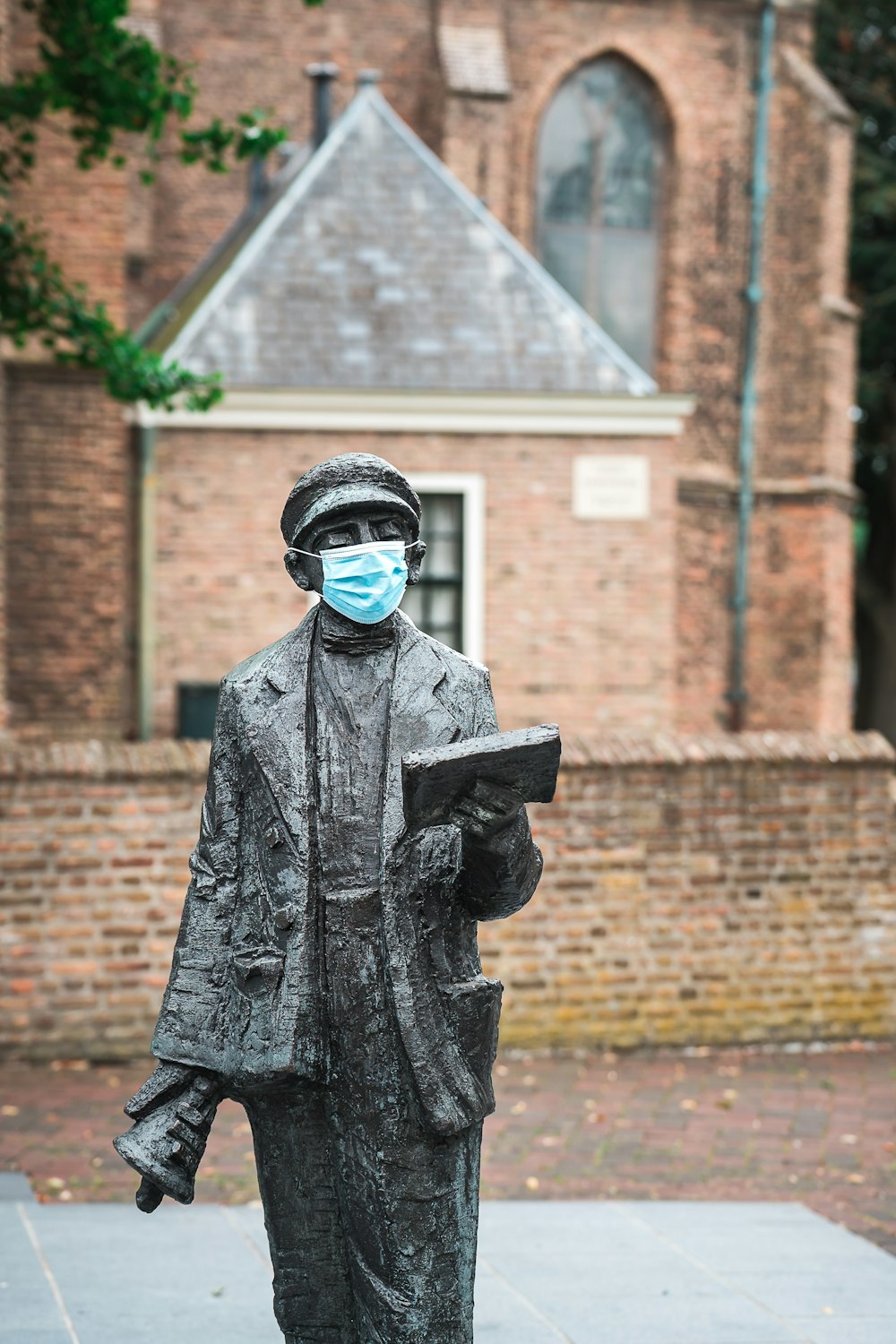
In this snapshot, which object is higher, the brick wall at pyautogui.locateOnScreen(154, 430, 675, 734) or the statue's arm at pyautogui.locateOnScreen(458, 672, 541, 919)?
the brick wall at pyautogui.locateOnScreen(154, 430, 675, 734)

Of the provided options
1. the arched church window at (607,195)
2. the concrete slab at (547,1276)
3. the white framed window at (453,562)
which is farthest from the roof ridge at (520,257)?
the concrete slab at (547,1276)

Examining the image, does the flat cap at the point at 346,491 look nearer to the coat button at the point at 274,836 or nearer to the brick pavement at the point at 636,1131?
the coat button at the point at 274,836

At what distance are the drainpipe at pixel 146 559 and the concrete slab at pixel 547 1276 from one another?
9680 millimetres

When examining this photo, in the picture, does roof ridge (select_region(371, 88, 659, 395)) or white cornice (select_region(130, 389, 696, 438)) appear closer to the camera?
white cornice (select_region(130, 389, 696, 438))

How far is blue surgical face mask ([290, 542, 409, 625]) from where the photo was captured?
3.74m

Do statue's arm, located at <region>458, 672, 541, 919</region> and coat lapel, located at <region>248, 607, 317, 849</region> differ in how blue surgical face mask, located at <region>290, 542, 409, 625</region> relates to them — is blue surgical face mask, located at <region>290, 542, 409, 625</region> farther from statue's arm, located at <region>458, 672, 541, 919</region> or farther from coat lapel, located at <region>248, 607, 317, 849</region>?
statue's arm, located at <region>458, 672, 541, 919</region>

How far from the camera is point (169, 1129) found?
3672mm

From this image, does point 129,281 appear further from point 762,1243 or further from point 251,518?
point 762,1243

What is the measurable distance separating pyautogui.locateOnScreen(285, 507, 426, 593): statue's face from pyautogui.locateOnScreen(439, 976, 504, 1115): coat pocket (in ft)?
2.92

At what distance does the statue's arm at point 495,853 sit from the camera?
3.47 metres

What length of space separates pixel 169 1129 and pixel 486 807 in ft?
3.20

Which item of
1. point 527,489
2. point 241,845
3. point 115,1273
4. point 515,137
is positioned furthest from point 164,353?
point 241,845

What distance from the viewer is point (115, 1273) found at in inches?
230

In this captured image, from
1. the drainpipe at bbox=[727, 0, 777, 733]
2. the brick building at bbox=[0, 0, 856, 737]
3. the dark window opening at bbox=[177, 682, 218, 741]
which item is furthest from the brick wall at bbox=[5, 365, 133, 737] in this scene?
the drainpipe at bbox=[727, 0, 777, 733]
